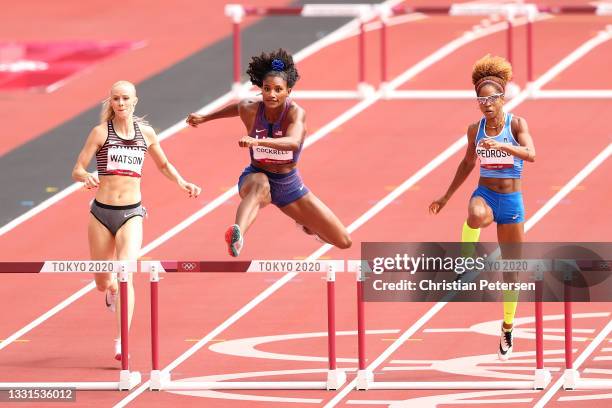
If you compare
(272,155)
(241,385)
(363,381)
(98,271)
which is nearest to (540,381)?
(363,381)

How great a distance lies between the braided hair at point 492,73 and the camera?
15445mm

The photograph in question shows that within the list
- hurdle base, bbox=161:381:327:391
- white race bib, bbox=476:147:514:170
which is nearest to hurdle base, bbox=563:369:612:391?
white race bib, bbox=476:147:514:170

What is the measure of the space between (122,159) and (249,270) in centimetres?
188

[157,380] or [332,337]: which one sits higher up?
[332,337]

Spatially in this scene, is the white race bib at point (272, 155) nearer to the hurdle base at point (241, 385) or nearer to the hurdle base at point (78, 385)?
the hurdle base at point (241, 385)

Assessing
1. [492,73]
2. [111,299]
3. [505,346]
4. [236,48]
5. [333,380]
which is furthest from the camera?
[236,48]

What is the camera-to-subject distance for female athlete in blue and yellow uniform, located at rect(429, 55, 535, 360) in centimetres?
1538

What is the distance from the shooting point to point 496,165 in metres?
15.5

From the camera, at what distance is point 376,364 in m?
16.1

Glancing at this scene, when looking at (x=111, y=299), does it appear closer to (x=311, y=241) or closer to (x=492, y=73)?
(x=492, y=73)

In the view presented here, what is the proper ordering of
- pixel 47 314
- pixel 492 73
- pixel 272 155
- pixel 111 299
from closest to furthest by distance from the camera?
pixel 492 73, pixel 272 155, pixel 111 299, pixel 47 314

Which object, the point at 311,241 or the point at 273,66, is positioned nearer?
the point at 273,66

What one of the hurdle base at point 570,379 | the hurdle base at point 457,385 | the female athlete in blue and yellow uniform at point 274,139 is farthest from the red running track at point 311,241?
the female athlete in blue and yellow uniform at point 274,139

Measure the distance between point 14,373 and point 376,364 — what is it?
2.90 meters
